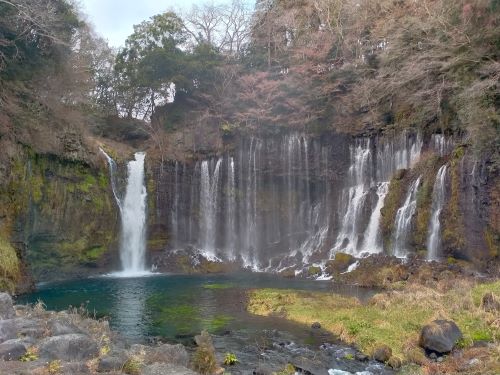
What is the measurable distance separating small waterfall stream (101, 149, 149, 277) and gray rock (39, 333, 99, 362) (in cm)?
2257

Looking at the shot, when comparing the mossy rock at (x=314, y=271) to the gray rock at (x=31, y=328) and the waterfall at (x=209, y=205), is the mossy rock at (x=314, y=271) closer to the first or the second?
the waterfall at (x=209, y=205)

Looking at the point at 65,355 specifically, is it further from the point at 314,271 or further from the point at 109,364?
the point at 314,271

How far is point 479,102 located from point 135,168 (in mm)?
22025

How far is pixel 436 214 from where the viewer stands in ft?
83.5

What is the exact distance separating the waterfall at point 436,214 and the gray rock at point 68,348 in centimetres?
1971

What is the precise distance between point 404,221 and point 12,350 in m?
22.1

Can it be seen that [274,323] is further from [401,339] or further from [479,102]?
[479,102]

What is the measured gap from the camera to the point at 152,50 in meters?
38.3

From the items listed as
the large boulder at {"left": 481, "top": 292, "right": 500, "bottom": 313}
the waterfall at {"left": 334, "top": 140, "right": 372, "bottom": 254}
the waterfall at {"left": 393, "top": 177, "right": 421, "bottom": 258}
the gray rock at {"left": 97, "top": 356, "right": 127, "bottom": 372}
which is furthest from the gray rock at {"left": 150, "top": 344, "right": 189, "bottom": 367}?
the waterfall at {"left": 334, "top": 140, "right": 372, "bottom": 254}

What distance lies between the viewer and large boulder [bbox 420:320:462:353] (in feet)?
37.1

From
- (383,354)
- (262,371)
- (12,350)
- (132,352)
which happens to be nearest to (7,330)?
(12,350)

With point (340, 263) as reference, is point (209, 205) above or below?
above

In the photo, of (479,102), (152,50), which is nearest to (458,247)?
(479,102)

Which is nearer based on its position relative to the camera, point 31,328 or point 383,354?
point 31,328
